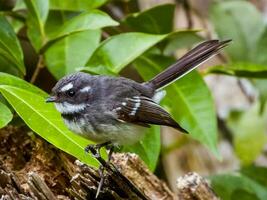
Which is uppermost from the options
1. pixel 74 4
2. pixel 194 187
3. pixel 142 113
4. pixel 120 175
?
pixel 74 4

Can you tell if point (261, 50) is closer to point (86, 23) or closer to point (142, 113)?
point (142, 113)

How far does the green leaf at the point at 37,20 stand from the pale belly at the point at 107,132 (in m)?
0.54

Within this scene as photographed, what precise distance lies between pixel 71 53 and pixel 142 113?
509 mm

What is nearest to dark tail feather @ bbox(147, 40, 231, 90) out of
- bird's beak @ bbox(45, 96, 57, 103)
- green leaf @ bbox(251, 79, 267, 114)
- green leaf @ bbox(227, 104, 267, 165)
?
green leaf @ bbox(251, 79, 267, 114)

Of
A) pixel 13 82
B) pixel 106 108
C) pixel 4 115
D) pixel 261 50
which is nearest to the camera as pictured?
pixel 4 115

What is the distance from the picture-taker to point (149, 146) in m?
3.32

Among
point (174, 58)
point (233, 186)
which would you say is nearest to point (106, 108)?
point (174, 58)

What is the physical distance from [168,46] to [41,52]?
873 millimetres

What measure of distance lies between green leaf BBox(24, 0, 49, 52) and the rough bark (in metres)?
0.47

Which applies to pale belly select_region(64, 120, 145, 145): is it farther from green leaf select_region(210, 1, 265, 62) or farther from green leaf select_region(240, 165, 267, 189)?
green leaf select_region(210, 1, 265, 62)

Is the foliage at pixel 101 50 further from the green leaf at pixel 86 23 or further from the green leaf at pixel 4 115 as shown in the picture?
the green leaf at pixel 4 115

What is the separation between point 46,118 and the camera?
2908 millimetres

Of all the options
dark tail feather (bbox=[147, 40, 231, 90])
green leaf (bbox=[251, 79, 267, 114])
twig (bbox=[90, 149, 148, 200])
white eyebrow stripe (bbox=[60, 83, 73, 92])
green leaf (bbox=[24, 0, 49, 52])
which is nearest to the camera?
twig (bbox=[90, 149, 148, 200])

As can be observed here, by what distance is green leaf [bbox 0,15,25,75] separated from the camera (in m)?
3.17
